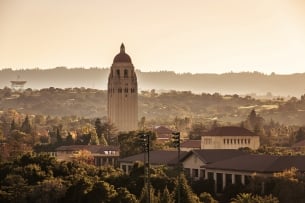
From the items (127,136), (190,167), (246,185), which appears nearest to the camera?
(246,185)

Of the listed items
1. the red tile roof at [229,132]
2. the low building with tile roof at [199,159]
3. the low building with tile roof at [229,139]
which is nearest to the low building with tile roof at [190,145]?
the low building with tile roof at [229,139]

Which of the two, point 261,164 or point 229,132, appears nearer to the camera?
point 261,164

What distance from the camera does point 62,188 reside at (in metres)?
93.9

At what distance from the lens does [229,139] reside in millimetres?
177500

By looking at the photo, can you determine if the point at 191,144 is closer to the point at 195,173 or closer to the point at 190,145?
the point at 190,145

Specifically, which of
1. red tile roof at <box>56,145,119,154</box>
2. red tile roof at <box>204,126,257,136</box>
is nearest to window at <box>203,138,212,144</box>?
red tile roof at <box>204,126,257,136</box>

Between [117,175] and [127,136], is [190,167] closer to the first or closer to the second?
[117,175]

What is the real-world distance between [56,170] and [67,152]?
252ft

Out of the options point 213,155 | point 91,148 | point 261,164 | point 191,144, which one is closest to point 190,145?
point 191,144

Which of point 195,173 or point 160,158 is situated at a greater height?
point 160,158

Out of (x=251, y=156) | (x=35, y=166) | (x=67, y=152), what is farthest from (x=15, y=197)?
(x=67, y=152)

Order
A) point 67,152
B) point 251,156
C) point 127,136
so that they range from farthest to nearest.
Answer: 1. point 67,152
2. point 127,136
3. point 251,156

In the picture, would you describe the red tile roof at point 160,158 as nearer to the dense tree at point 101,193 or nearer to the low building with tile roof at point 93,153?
the low building with tile roof at point 93,153

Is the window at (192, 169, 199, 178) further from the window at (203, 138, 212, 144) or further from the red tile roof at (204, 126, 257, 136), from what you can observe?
the red tile roof at (204, 126, 257, 136)
